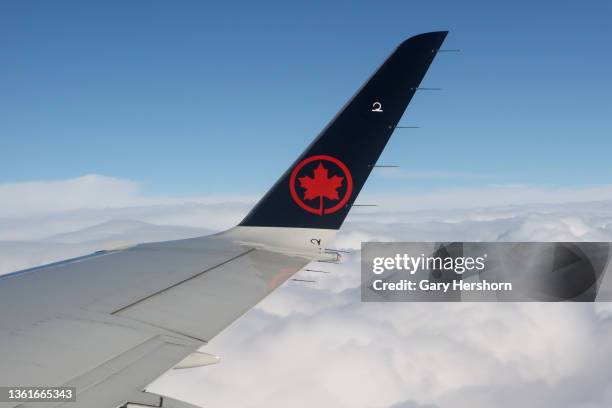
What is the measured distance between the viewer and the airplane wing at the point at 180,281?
128 inches

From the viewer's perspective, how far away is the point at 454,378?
367ft

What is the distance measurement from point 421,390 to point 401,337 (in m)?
14.5

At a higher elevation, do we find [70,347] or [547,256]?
[70,347]

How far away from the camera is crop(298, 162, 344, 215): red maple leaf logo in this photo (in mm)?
7141

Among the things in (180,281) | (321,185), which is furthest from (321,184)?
(180,281)

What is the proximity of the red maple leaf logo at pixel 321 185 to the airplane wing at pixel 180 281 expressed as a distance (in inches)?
0.7

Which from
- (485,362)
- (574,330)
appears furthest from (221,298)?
(574,330)

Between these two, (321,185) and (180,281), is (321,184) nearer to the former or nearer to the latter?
(321,185)

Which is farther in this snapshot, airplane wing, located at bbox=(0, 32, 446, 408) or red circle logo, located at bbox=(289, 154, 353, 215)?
red circle logo, located at bbox=(289, 154, 353, 215)

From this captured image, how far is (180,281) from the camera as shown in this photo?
6.05 m

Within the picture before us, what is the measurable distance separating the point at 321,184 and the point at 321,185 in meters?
0.02

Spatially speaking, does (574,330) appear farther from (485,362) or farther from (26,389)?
(26,389)

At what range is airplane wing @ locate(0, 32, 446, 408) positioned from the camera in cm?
324

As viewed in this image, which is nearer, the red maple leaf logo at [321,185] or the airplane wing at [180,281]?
the airplane wing at [180,281]
